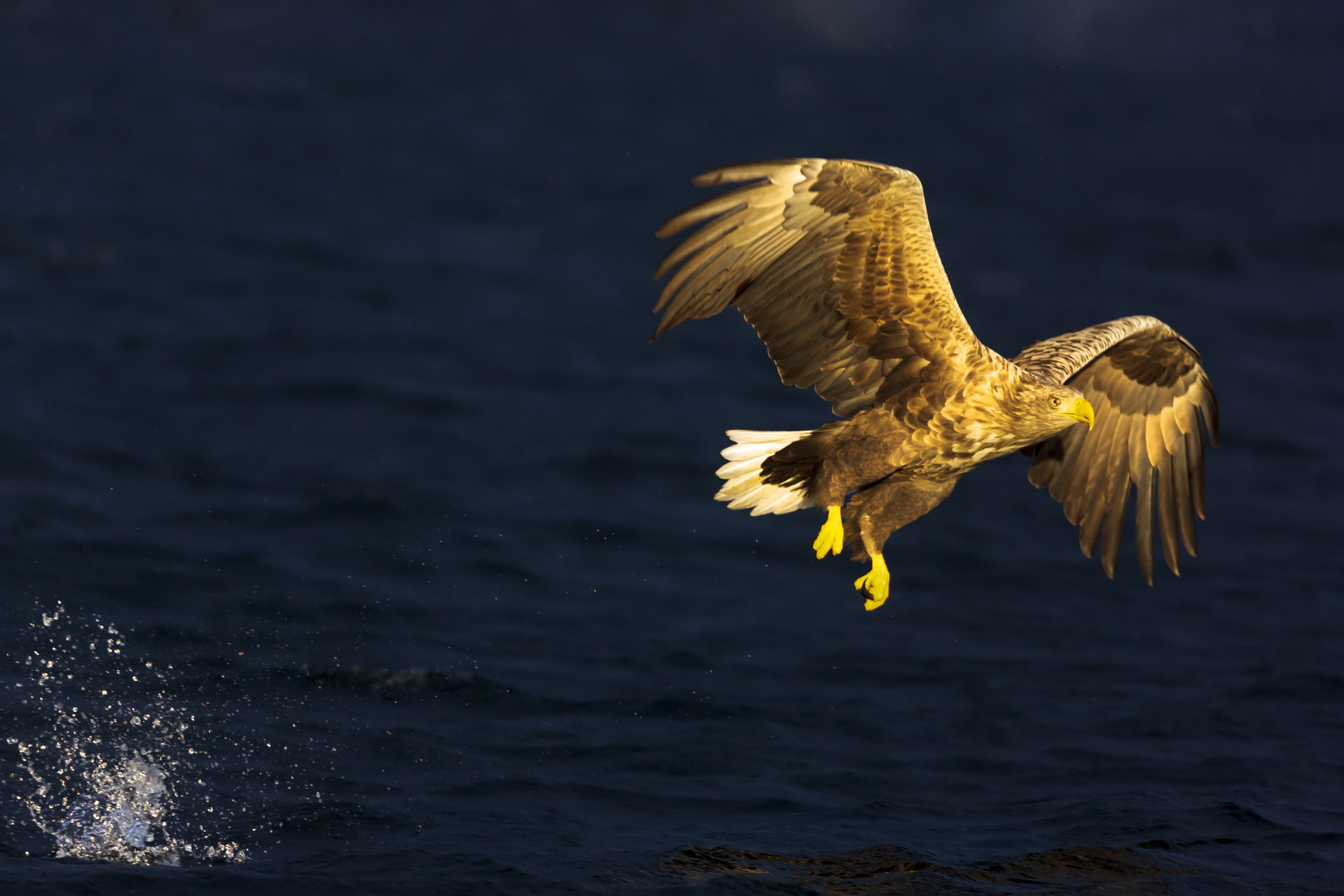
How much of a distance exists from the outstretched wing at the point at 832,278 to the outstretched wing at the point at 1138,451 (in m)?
2.12

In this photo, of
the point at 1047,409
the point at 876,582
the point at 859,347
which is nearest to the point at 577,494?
the point at 876,582

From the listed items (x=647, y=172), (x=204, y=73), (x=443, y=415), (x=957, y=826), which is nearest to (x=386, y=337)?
(x=443, y=415)

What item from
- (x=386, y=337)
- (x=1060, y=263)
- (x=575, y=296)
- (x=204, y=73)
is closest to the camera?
(x=386, y=337)

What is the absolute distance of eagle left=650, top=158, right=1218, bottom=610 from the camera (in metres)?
6.91

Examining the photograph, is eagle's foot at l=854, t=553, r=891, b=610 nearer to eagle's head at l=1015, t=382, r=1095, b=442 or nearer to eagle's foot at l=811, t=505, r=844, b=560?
eagle's foot at l=811, t=505, r=844, b=560

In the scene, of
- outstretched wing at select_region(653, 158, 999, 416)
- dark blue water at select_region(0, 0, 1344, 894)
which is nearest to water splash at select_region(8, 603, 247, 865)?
dark blue water at select_region(0, 0, 1344, 894)

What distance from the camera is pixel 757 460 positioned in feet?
26.2

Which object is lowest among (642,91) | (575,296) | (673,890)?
(673,890)

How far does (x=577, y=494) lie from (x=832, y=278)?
662 cm

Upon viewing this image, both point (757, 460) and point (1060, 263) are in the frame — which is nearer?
point (757, 460)

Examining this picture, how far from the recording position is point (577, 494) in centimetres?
1353

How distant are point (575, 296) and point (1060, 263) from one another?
6.40 metres

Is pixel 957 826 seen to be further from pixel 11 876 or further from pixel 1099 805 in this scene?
pixel 11 876

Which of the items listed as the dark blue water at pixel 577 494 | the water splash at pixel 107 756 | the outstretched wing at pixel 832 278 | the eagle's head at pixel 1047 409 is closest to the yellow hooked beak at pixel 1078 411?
the eagle's head at pixel 1047 409
